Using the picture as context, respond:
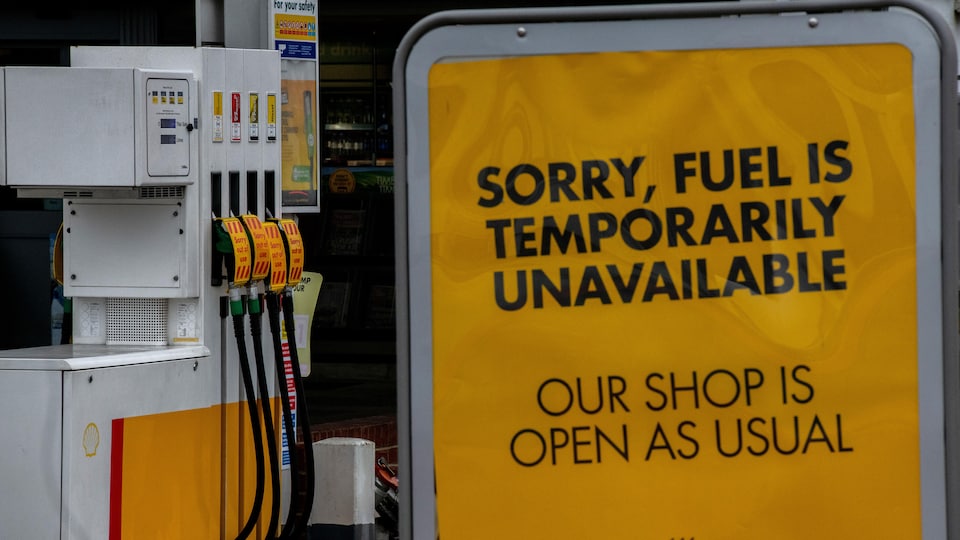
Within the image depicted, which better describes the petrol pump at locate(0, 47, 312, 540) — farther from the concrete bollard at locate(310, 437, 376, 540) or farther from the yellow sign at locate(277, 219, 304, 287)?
the concrete bollard at locate(310, 437, 376, 540)

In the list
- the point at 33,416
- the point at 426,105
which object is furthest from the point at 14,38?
the point at 426,105

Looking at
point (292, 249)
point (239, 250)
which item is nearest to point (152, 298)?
point (239, 250)

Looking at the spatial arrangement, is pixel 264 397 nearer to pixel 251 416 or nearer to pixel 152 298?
pixel 251 416

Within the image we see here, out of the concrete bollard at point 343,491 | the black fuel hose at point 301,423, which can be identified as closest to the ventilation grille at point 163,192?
the black fuel hose at point 301,423

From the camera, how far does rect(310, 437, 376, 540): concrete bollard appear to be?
784 cm

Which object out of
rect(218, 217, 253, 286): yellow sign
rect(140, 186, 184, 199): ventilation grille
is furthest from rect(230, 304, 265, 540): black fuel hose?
rect(140, 186, 184, 199): ventilation grille

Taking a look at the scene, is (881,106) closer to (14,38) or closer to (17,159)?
(17,159)

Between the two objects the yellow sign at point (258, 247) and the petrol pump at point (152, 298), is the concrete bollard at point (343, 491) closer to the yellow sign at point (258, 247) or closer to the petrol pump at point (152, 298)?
the petrol pump at point (152, 298)

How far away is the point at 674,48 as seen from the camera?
10.7 feet

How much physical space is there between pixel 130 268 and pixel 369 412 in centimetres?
741

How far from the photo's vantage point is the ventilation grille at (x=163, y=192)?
6.58m

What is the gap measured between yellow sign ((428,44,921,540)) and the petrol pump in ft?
9.64

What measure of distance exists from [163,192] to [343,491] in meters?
2.04

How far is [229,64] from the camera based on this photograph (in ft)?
22.4
